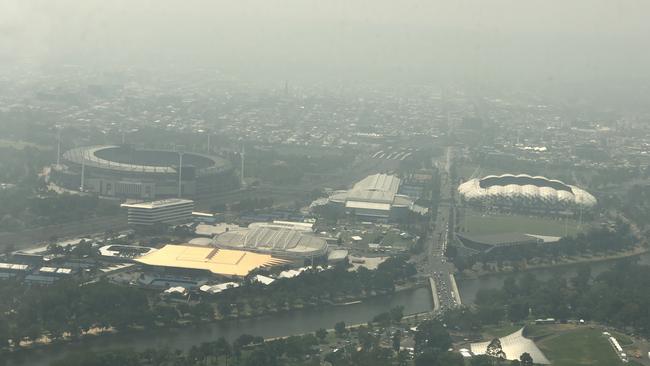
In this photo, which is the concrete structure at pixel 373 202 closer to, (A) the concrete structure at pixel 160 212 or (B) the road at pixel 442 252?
(B) the road at pixel 442 252

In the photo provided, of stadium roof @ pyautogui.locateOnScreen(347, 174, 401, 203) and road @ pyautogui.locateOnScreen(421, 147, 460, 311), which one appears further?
stadium roof @ pyautogui.locateOnScreen(347, 174, 401, 203)

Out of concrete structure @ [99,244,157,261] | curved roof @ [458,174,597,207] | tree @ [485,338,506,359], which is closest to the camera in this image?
tree @ [485,338,506,359]

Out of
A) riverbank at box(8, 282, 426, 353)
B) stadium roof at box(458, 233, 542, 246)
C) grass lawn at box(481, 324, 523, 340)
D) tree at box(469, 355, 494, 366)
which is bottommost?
riverbank at box(8, 282, 426, 353)

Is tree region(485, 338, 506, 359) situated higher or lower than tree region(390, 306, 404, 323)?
higher

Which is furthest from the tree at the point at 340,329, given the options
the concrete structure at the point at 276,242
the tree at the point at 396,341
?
the concrete structure at the point at 276,242

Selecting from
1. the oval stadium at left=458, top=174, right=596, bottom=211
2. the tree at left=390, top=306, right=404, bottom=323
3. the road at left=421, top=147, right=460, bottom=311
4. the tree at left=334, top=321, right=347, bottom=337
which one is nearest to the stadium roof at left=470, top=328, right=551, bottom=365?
the tree at left=390, top=306, right=404, bottom=323

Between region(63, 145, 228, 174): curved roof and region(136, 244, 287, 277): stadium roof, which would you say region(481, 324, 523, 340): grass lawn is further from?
region(63, 145, 228, 174): curved roof
